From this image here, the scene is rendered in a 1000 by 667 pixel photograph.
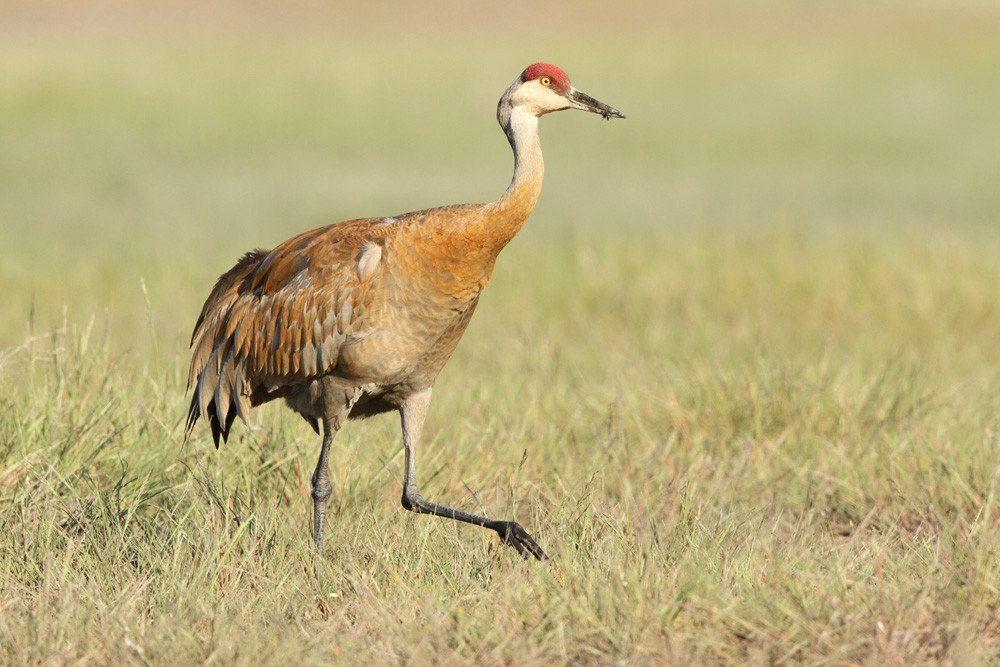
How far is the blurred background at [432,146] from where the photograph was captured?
10.5 meters

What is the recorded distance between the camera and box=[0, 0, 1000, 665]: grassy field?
3193 mm

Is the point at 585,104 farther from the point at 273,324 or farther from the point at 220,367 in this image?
the point at 220,367

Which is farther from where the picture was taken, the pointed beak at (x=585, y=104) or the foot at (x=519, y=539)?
the pointed beak at (x=585, y=104)

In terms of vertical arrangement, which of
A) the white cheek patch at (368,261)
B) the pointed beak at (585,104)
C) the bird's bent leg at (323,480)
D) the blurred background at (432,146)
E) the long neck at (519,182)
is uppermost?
the pointed beak at (585,104)

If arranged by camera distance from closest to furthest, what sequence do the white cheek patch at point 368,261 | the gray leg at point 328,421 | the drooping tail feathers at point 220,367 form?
the white cheek patch at point 368,261 → the gray leg at point 328,421 → the drooping tail feathers at point 220,367

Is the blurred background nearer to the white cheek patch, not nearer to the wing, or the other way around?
the wing

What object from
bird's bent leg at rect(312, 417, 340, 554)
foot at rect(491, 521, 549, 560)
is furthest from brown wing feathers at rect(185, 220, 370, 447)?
foot at rect(491, 521, 549, 560)

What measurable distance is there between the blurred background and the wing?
232mm

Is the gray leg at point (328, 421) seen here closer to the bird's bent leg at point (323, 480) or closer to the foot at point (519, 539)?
the bird's bent leg at point (323, 480)

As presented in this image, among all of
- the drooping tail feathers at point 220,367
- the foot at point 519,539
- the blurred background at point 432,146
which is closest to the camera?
the foot at point 519,539

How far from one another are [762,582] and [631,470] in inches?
64.4

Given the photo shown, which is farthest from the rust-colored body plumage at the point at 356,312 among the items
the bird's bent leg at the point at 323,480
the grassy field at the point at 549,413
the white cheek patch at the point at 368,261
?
the grassy field at the point at 549,413

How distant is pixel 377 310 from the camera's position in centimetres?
411

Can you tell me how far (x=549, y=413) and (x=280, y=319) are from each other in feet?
5.23
